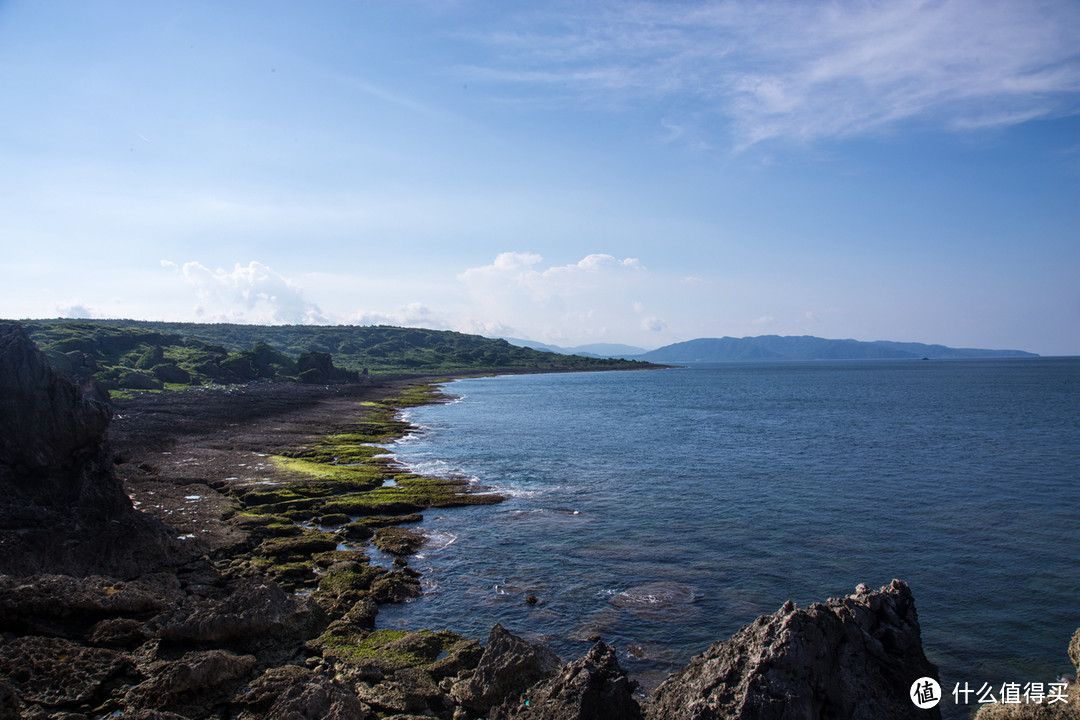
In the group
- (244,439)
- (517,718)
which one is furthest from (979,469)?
(244,439)

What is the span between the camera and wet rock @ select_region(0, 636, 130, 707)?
14.1m

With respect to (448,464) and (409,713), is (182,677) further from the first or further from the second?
(448,464)

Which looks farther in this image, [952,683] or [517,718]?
[952,683]

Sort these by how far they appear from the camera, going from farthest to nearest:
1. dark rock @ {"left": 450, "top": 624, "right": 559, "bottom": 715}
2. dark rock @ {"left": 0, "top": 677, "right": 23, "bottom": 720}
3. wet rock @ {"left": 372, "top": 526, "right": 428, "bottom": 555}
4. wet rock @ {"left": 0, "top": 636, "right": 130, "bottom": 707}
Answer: wet rock @ {"left": 372, "top": 526, "right": 428, "bottom": 555}
dark rock @ {"left": 450, "top": 624, "right": 559, "bottom": 715}
wet rock @ {"left": 0, "top": 636, "right": 130, "bottom": 707}
dark rock @ {"left": 0, "top": 677, "right": 23, "bottom": 720}

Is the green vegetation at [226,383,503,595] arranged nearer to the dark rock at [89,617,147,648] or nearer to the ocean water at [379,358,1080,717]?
the ocean water at [379,358,1080,717]

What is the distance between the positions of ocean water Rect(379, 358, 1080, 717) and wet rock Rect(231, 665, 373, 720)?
7.13 meters

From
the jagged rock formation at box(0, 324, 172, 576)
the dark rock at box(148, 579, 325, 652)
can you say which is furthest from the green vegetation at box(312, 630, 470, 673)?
the jagged rock formation at box(0, 324, 172, 576)

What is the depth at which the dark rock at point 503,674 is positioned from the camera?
15555 millimetres

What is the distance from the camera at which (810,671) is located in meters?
12.6

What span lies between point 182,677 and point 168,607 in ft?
18.9

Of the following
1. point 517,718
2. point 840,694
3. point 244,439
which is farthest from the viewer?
point 244,439

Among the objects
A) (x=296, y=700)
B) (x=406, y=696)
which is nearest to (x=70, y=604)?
(x=296, y=700)

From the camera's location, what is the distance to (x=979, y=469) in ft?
169

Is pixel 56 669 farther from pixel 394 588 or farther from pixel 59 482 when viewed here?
pixel 59 482
